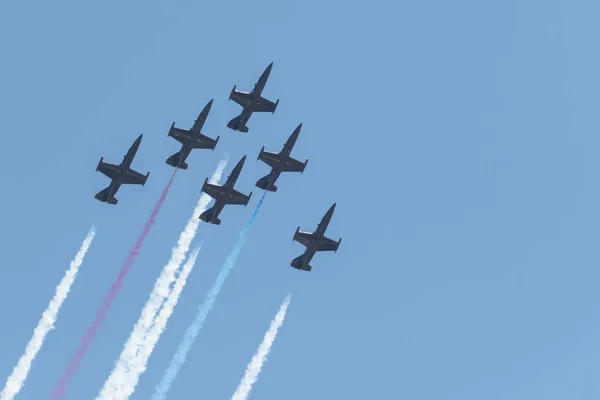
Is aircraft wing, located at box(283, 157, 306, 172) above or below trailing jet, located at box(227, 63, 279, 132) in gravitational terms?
below

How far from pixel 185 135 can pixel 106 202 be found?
11.7 m

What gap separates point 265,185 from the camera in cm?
14162

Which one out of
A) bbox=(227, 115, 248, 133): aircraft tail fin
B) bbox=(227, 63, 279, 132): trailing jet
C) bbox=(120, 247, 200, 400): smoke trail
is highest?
bbox=(227, 63, 279, 132): trailing jet

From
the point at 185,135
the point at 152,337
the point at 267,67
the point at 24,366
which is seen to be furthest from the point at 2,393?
the point at 267,67

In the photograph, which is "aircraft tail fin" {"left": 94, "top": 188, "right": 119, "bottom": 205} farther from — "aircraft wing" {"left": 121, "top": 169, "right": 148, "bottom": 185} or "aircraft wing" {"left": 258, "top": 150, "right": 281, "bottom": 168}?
"aircraft wing" {"left": 258, "top": 150, "right": 281, "bottom": 168}

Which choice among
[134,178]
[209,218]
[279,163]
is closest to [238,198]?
[209,218]

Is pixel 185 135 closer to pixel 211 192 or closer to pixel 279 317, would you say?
pixel 211 192

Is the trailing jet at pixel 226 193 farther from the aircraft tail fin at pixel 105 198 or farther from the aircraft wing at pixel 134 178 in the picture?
the aircraft tail fin at pixel 105 198

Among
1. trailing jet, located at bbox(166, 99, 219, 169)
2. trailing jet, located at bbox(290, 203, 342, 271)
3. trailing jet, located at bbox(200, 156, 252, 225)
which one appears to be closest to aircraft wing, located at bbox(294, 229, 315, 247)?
trailing jet, located at bbox(290, 203, 342, 271)

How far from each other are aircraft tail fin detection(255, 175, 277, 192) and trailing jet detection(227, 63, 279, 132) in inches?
319

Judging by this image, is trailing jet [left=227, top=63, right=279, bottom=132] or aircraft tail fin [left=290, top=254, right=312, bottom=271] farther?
trailing jet [left=227, top=63, right=279, bottom=132]

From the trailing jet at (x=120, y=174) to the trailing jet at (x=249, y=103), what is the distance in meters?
13.8

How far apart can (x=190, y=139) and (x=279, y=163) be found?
1068cm

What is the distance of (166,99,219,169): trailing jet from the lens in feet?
464
